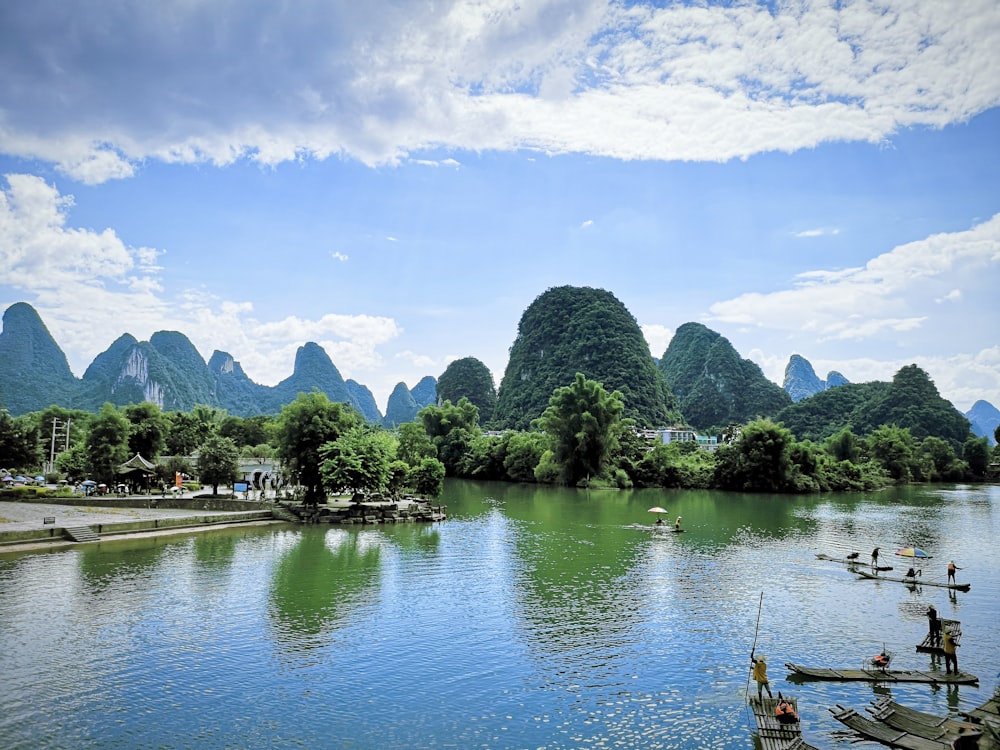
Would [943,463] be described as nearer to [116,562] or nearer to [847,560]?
[847,560]

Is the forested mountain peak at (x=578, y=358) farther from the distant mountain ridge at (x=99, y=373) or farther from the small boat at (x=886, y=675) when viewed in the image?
the small boat at (x=886, y=675)

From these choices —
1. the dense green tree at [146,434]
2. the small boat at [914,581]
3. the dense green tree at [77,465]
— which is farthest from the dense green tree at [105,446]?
the small boat at [914,581]

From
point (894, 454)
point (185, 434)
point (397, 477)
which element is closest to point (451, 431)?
point (185, 434)

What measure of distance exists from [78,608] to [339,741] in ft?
32.2

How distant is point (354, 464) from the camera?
106ft

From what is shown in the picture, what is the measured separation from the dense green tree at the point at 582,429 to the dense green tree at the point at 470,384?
274ft

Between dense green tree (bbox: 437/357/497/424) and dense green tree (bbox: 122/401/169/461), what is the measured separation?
98.8 metres

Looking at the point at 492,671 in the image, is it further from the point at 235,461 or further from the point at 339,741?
the point at 235,461

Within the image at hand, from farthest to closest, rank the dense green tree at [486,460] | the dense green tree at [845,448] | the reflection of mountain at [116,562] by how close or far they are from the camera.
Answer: the dense green tree at [845,448] → the dense green tree at [486,460] → the reflection of mountain at [116,562]

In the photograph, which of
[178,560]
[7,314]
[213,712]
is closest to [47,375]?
[7,314]

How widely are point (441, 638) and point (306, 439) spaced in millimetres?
20863

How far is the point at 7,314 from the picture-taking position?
11362cm

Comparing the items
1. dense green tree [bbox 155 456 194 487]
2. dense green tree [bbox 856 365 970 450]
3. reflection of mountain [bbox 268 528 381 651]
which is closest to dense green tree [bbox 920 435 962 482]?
dense green tree [bbox 856 365 970 450]

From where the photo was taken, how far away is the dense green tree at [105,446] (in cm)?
3881
